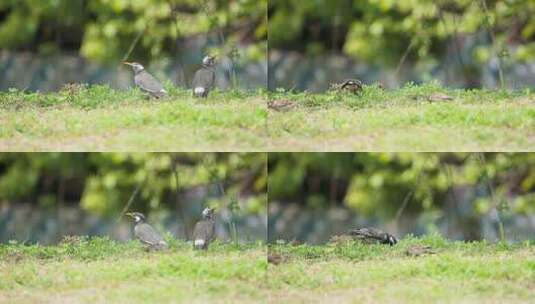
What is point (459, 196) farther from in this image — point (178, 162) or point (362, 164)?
point (178, 162)

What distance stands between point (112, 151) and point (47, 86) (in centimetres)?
69

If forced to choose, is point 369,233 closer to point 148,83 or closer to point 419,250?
point 419,250

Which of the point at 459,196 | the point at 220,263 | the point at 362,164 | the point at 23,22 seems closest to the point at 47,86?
the point at 23,22

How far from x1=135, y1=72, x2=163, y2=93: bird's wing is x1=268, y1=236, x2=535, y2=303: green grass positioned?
125 centimetres

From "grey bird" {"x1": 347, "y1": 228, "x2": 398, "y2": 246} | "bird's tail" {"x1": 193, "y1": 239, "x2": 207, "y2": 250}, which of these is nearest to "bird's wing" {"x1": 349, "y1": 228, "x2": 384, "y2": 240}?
"grey bird" {"x1": 347, "y1": 228, "x2": 398, "y2": 246}

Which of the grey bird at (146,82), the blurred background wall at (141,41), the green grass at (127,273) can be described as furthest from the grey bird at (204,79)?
the green grass at (127,273)

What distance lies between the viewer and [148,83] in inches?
259

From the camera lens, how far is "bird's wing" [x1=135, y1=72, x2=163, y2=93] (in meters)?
6.56

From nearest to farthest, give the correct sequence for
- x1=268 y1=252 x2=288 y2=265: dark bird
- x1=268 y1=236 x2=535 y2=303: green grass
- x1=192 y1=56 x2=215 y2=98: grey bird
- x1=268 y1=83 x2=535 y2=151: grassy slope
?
x1=268 y1=236 x2=535 y2=303: green grass → x1=268 y1=83 x2=535 y2=151: grassy slope → x1=268 y1=252 x2=288 y2=265: dark bird → x1=192 y1=56 x2=215 y2=98: grey bird

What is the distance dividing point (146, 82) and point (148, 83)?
0.02m

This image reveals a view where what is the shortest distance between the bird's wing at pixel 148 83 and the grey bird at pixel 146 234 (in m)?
0.79

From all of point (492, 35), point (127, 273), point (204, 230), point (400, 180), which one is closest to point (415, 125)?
point (400, 180)

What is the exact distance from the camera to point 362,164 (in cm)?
657

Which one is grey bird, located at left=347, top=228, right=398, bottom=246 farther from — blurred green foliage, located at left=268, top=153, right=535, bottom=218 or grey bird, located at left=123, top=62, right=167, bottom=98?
grey bird, located at left=123, top=62, right=167, bottom=98
